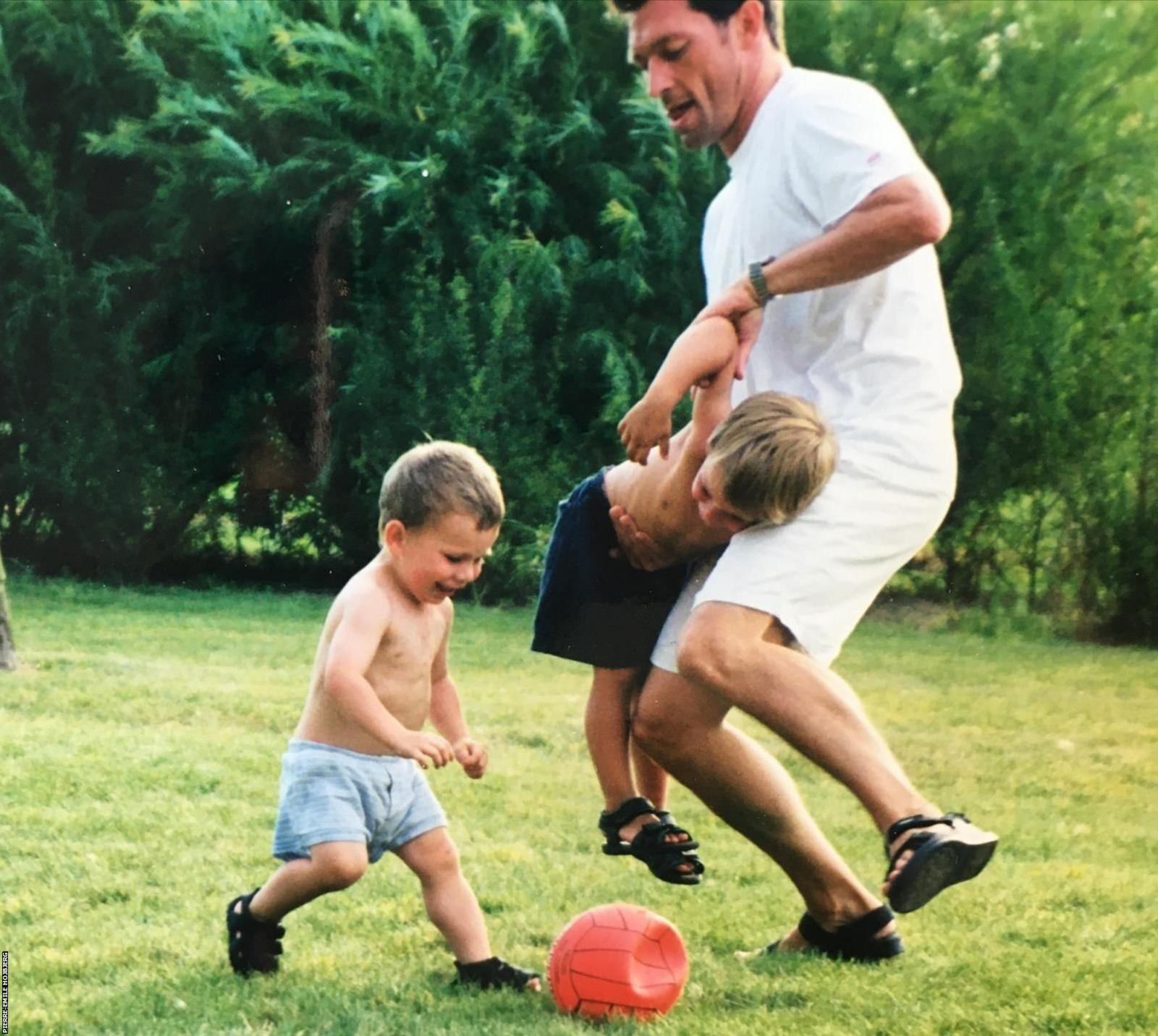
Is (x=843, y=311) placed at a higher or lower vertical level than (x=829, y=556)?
higher

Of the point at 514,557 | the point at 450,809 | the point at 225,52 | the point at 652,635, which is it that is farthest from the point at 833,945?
the point at 225,52

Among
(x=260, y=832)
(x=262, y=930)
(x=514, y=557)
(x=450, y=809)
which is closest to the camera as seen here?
(x=262, y=930)

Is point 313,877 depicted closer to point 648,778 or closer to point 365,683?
point 365,683

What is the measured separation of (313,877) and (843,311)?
1.66 m

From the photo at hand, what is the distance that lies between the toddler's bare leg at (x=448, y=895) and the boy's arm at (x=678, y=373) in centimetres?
103

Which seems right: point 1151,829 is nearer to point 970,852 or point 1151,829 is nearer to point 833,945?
point 833,945

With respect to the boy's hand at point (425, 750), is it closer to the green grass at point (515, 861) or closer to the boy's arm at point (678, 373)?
the green grass at point (515, 861)

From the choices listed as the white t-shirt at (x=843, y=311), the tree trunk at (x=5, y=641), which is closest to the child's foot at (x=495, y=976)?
the white t-shirt at (x=843, y=311)

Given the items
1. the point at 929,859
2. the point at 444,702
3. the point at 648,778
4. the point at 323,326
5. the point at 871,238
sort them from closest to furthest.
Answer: the point at 929,859, the point at 871,238, the point at 444,702, the point at 648,778, the point at 323,326

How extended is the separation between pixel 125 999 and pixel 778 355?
1.95 m

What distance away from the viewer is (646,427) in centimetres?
336

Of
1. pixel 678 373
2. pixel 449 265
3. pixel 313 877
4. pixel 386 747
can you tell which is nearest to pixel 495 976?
pixel 313 877

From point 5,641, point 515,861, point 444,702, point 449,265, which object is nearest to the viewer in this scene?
point 444,702

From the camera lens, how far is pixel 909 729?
7.14 metres
